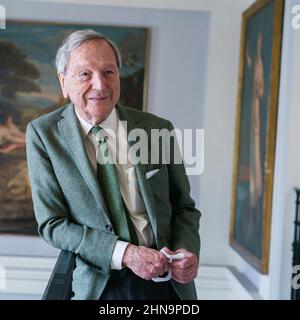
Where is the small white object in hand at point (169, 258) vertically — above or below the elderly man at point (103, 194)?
below

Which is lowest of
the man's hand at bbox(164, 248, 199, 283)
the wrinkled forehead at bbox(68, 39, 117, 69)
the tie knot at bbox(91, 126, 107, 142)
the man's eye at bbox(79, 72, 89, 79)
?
the man's hand at bbox(164, 248, 199, 283)

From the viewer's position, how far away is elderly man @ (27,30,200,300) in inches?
41.8

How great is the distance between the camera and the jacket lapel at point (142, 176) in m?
1.10

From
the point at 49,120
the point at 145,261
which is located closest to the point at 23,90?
the point at 49,120

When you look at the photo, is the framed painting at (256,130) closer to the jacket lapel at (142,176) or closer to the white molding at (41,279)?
the white molding at (41,279)

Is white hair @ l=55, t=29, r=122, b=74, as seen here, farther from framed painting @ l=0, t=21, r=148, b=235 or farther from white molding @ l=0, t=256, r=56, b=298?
white molding @ l=0, t=256, r=56, b=298

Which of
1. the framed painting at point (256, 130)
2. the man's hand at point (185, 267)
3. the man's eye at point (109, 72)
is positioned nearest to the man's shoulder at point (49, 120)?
the man's eye at point (109, 72)

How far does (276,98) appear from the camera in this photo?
1423 millimetres

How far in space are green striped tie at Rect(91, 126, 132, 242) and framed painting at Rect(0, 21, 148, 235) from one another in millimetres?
206

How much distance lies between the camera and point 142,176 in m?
1.12

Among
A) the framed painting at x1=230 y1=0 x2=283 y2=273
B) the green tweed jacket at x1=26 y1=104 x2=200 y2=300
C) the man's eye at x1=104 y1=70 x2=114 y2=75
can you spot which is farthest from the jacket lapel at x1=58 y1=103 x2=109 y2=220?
the framed painting at x1=230 y1=0 x2=283 y2=273

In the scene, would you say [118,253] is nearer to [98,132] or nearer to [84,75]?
[98,132]

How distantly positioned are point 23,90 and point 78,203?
14.9 inches

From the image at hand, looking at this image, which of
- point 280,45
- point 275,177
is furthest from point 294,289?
point 280,45
